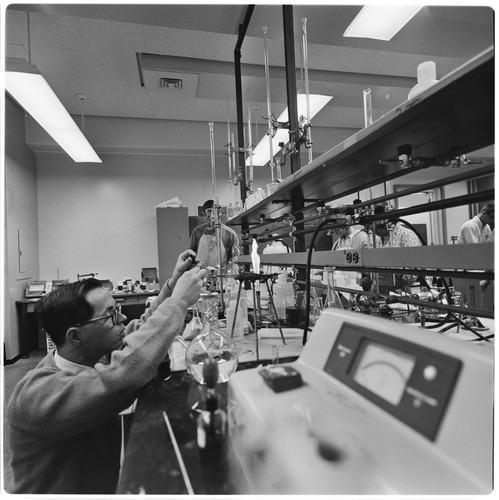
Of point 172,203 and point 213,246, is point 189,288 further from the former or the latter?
point 172,203

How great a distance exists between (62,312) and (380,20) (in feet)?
8.29

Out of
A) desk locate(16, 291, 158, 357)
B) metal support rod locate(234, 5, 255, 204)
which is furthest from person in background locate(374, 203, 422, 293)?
desk locate(16, 291, 158, 357)

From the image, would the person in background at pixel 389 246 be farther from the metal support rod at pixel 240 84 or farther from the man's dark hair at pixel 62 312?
the metal support rod at pixel 240 84

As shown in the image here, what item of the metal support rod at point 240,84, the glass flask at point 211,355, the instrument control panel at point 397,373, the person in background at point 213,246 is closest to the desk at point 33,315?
the metal support rod at point 240,84

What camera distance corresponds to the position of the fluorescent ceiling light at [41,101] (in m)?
2.02

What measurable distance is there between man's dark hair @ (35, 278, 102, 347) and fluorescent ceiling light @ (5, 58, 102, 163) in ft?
5.10

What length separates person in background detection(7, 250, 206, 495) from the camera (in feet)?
2.47

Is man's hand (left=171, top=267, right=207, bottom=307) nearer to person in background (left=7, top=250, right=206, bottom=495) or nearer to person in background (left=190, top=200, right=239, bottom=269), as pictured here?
person in background (left=7, top=250, right=206, bottom=495)

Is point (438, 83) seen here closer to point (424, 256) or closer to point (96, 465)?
point (424, 256)

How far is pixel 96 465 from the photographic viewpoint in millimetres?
Answer: 885

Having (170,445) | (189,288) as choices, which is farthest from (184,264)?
(170,445)

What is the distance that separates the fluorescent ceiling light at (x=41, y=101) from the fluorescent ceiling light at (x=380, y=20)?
2.11m

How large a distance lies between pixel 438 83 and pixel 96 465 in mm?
1157

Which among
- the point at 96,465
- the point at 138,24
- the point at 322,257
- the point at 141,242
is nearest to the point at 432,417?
the point at 322,257
